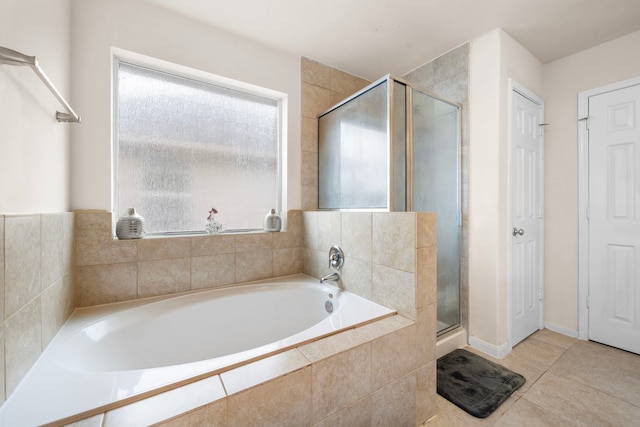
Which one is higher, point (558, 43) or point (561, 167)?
point (558, 43)

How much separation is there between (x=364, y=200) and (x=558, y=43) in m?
2.10

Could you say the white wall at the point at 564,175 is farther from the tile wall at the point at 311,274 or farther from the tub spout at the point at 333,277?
the tub spout at the point at 333,277

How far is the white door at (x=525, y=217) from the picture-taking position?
1990 millimetres

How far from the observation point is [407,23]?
1.82 metres

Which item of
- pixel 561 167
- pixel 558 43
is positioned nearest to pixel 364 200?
pixel 561 167

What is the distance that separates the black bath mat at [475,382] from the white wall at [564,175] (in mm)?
1077

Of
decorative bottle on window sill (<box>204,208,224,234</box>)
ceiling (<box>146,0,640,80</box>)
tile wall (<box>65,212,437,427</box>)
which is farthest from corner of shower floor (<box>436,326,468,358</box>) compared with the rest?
ceiling (<box>146,0,640,80</box>)

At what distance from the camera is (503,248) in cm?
188

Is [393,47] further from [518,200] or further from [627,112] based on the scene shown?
[627,112]

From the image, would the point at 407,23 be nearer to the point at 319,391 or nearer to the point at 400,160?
the point at 400,160

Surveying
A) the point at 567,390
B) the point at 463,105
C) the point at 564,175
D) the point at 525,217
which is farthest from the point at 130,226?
the point at 564,175

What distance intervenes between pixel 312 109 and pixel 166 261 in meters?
1.69

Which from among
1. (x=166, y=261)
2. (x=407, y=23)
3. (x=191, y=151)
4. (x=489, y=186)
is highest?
(x=407, y=23)

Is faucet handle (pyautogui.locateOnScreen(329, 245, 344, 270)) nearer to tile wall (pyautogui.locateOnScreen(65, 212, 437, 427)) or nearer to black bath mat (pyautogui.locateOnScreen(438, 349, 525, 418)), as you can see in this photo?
tile wall (pyautogui.locateOnScreen(65, 212, 437, 427))
